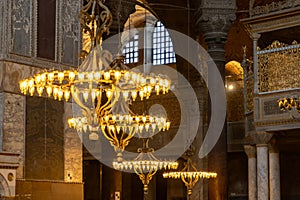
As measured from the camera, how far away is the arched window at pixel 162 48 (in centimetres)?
2292

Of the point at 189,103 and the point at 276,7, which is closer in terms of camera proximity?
the point at 276,7

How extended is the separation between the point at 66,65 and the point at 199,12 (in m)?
4.52

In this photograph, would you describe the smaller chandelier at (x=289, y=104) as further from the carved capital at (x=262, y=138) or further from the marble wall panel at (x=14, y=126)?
the marble wall panel at (x=14, y=126)

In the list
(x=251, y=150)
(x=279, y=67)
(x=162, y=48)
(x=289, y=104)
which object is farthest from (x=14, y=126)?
(x=162, y=48)

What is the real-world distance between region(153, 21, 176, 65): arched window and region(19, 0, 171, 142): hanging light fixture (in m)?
13.2

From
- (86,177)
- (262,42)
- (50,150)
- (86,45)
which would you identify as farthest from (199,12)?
(86,45)

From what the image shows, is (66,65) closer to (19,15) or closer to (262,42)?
(19,15)

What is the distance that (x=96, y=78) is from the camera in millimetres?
8688

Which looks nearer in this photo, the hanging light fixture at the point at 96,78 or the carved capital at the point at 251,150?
the hanging light fixture at the point at 96,78

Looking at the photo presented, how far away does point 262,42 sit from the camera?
14141mm

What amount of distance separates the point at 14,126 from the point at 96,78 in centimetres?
194

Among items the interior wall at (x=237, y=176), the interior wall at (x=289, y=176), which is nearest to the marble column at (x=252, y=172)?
the interior wall at (x=289, y=176)

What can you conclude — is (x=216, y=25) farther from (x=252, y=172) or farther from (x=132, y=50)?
(x=132, y=50)

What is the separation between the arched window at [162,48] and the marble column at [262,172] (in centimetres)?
1062
